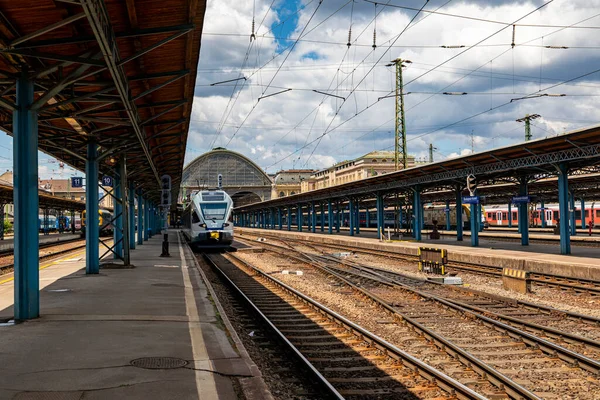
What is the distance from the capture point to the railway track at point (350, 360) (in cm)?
684

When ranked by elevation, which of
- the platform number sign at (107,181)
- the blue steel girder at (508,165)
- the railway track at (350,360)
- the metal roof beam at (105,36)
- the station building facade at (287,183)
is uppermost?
the station building facade at (287,183)

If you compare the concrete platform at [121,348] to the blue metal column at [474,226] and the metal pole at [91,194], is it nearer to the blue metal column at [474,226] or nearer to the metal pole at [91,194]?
the metal pole at [91,194]

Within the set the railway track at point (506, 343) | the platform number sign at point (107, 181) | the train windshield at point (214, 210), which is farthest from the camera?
the train windshield at point (214, 210)

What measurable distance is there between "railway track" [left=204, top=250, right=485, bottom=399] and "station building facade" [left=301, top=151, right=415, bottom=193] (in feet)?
306

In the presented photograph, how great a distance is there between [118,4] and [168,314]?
225 inches

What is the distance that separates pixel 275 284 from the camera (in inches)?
707

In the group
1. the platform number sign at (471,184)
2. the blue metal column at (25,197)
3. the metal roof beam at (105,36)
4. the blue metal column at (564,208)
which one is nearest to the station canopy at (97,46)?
the metal roof beam at (105,36)

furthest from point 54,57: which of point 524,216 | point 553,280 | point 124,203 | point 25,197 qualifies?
point 524,216

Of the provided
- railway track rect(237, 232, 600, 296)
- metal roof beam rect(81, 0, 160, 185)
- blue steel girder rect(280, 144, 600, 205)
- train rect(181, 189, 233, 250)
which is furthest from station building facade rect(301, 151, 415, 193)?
metal roof beam rect(81, 0, 160, 185)

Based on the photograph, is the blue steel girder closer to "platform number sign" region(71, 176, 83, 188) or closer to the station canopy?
the station canopy

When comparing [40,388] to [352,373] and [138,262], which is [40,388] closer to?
[352,373]

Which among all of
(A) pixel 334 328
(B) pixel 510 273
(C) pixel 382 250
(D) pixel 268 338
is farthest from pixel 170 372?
(C) pixel 382 250

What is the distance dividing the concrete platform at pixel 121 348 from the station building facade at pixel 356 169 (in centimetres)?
9315

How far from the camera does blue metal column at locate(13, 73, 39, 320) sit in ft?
31.2
